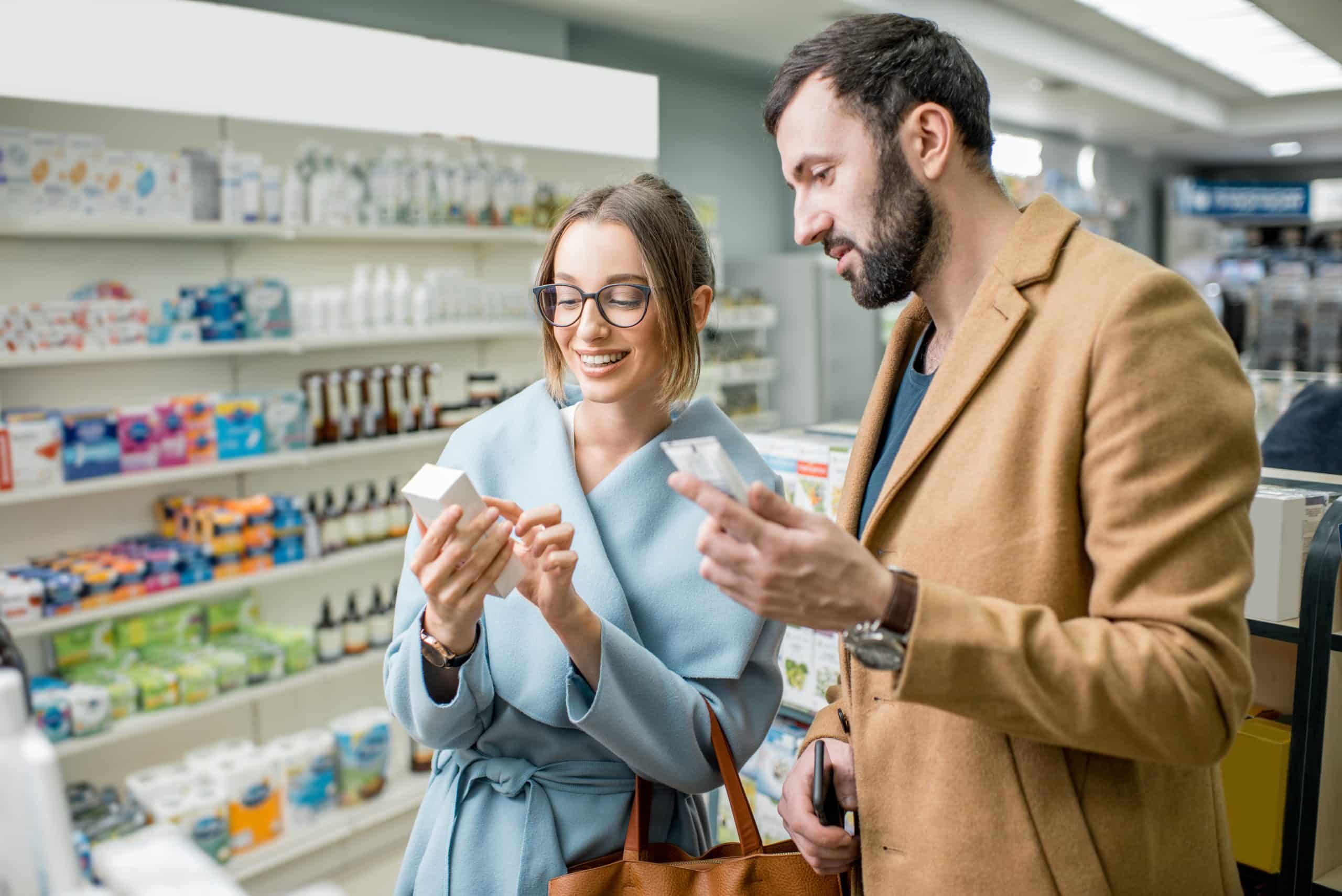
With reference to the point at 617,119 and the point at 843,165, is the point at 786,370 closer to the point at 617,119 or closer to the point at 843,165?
the point at 617,119

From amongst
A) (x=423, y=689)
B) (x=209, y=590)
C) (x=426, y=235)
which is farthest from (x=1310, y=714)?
(x=426, y=235)

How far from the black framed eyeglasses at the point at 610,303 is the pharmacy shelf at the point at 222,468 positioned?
2523 millimetres

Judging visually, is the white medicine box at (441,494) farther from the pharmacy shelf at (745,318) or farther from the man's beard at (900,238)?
the pharmacy shelf at (745,318)

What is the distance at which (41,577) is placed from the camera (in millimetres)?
3355

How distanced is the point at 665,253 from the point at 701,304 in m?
0.14

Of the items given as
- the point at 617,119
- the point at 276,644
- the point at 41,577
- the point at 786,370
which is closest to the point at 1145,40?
the point at 786,370

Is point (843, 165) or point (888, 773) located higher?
point (843, 165)

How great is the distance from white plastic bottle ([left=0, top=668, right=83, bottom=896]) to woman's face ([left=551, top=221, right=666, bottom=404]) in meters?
0.94

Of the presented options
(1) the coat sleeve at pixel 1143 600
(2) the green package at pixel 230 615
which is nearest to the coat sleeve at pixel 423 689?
(1) the coat sleeve at pixel 1143 600

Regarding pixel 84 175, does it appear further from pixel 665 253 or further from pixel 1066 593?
pixel 1066 593

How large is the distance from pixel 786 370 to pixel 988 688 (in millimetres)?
6125

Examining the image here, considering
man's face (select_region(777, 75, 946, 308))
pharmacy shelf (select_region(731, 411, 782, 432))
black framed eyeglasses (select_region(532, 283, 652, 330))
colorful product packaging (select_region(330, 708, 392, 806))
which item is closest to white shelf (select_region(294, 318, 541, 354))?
colorful product packaging (select_region(330, 708, 392, 806))

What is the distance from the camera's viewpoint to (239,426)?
3.80 metres

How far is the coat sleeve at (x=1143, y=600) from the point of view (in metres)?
0.99
